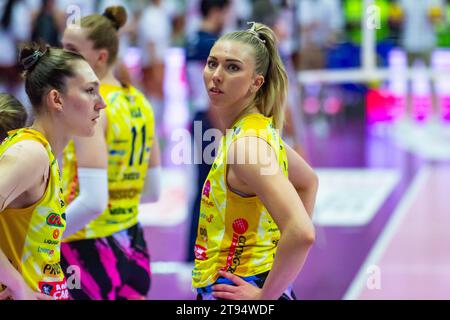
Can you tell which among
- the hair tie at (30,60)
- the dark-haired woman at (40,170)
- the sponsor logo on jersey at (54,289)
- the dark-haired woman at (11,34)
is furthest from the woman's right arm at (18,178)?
the dark-haired woman at (11,34)

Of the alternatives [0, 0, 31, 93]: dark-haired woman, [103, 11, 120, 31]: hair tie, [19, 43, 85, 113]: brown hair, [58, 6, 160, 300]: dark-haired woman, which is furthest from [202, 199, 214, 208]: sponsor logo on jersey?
[0, 0, 31, 93]: dark-haired woman

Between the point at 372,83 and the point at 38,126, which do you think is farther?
the point at 372,83

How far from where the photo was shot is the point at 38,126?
120 inches

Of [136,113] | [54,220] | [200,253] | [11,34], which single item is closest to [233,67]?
[200,253]

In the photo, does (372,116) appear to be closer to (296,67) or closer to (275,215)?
(296,67)

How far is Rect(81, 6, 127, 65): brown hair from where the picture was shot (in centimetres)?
406

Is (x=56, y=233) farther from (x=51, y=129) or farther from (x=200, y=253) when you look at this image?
(x=200, y=253)

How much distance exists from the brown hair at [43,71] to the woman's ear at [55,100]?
19mm

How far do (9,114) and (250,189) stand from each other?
902 millimetres

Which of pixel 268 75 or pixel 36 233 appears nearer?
pixel 36 233

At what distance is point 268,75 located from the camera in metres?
3.14
